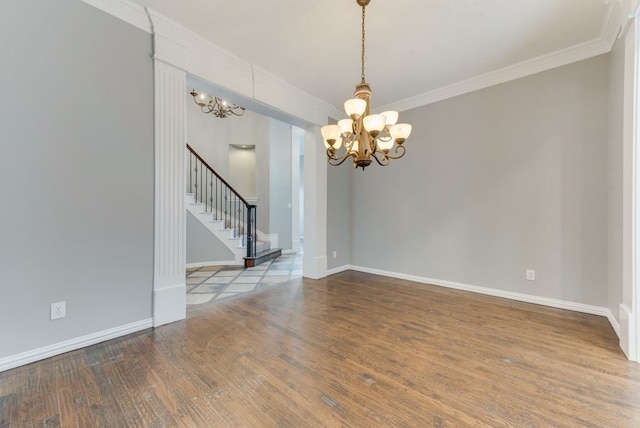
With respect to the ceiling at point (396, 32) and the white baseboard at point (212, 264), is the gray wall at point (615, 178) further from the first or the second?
the white baseboard at point (212, 264)

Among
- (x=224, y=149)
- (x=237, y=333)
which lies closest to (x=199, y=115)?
(x=224, y=149)

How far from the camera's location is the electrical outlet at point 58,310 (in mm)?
2020

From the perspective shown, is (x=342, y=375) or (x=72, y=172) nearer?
(x=342, y=375)

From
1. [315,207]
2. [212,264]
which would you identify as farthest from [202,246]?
[315,207]

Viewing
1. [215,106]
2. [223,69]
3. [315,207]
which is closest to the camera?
[223,69]

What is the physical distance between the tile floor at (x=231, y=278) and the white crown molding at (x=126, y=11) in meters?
2.96

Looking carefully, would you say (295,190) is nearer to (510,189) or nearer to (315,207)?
(315,207)

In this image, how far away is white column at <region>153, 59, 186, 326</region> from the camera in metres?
2.55

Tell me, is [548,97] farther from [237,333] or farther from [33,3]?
[33,3]

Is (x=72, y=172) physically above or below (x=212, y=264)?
above

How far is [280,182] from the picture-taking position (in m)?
7.16

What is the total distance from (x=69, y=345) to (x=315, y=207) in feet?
10.5

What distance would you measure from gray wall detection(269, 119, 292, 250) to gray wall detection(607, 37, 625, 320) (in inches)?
235

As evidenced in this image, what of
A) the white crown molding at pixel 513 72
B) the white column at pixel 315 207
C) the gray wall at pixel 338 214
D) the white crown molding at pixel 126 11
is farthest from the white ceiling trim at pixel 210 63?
the white crown molding at pixel 513 72
